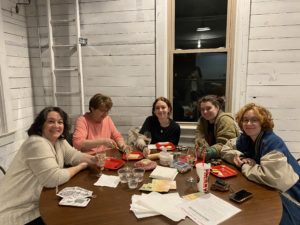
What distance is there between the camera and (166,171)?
158cm

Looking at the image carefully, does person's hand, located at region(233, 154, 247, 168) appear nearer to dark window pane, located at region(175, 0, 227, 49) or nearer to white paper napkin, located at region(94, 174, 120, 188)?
white paper napkin, located at region(94, 174, 120, 188)

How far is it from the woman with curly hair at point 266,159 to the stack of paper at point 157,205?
0.55 metres

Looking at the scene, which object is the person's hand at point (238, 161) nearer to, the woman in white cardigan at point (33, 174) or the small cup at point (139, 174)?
the small cup at point (139, 174)

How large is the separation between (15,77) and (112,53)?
3.88ft

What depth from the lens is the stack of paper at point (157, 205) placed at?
1.10 m

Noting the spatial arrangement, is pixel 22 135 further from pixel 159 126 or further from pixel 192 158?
pixel 192 158

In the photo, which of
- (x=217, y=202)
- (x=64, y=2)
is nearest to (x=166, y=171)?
(x=217, y=202)

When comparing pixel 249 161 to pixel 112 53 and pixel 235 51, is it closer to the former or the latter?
pixel 235 51

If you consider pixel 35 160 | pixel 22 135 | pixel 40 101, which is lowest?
pixel 22 135

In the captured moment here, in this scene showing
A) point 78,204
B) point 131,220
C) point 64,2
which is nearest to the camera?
point 131,220

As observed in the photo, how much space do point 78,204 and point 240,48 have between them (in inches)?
90.1

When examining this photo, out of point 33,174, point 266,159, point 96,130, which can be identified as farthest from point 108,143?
point 266,159

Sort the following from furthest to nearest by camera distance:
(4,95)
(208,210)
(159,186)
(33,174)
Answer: (4,95) < (33,174) < (159,186) < (208,210)

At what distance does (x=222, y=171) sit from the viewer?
5.16 ft
